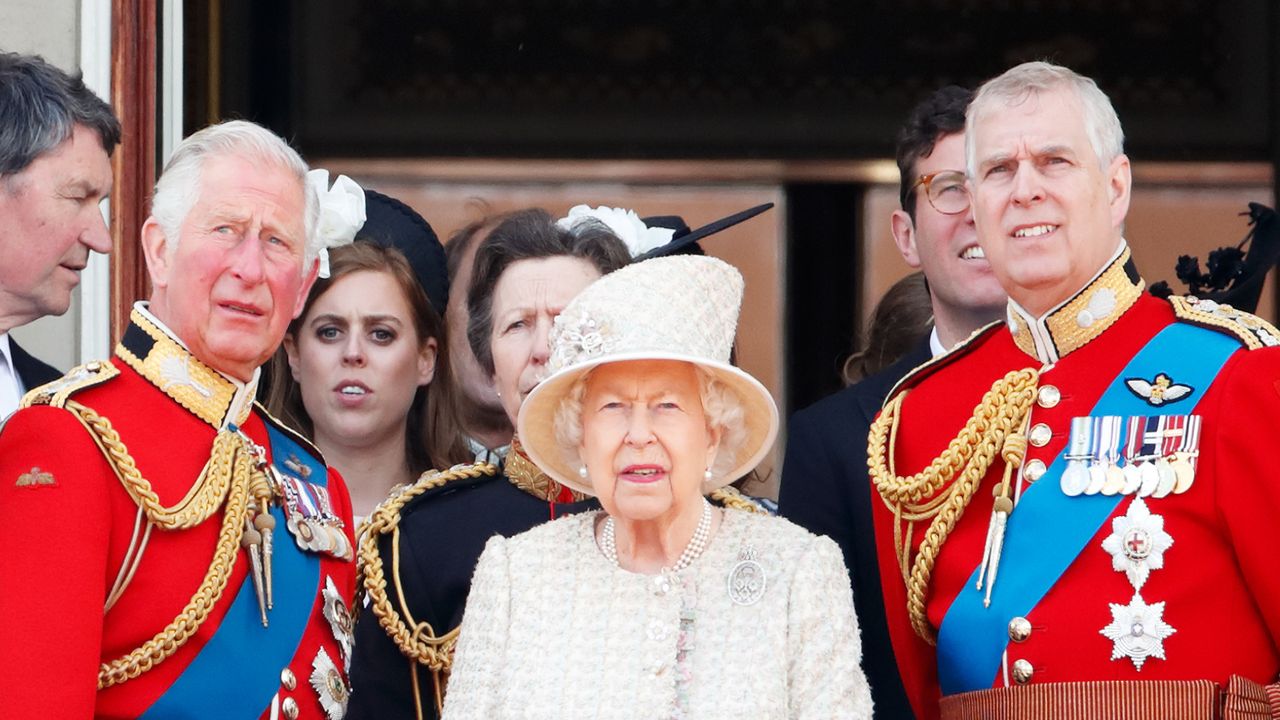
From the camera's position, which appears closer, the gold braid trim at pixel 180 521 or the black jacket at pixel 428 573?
the gold braid trim at pixel 180 521

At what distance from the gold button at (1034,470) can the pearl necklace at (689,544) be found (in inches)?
20.9

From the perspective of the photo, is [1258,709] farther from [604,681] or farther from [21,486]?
[21,486]

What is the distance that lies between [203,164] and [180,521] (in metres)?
0.59

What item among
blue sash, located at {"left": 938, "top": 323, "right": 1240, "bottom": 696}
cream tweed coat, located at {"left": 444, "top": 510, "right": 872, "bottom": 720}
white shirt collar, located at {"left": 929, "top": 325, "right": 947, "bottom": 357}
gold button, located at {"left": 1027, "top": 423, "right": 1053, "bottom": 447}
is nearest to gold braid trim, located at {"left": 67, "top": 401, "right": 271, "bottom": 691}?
cream tweed coat, located at {"left": 444, "top": 510, "right": 872, "bottom": 720}

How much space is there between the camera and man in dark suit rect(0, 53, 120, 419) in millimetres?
3559

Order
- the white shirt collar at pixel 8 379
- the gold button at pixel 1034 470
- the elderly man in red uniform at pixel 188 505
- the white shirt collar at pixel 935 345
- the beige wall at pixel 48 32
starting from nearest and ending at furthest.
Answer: the elderly man in red uniform at pixel 188 505, the gold button at pixel 1034 470, the white shirt collar at pixel 8 379, the white shirt collar at pixel 935 345, the beige wall at pixel 48 32

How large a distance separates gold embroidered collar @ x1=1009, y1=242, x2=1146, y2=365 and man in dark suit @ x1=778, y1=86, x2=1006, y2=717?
583 millimetres

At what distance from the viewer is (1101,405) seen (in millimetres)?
3227

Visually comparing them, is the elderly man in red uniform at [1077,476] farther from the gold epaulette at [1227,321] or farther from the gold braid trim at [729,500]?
the gold braid trim at [729,500]

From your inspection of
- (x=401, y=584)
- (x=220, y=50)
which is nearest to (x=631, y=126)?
(x=220, y=50)

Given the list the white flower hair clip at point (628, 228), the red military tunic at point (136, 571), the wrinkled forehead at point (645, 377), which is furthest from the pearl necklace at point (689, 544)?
the white flower hair clip at point (628, 228)

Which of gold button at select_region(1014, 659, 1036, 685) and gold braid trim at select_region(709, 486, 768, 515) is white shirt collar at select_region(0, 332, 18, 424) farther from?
gold button at select_region(1014, 659, 1036, 685)

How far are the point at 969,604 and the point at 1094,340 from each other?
455 mm

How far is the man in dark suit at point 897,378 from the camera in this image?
3.75 metres
